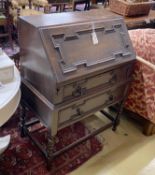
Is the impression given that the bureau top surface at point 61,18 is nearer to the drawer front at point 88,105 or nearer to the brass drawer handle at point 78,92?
the brass drawer handle at point 78,92

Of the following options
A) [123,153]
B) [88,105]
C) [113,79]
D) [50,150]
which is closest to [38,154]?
[50,150]

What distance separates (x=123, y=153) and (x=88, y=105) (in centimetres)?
63

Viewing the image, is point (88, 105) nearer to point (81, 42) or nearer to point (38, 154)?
point (81, 42)

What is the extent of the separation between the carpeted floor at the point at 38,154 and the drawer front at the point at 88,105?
42 cm

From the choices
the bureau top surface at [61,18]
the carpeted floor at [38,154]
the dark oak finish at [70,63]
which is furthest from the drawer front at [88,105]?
the bureau top surface at [61,18]

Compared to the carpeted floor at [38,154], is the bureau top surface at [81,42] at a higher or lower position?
higher

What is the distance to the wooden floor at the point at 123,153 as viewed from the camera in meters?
1.75

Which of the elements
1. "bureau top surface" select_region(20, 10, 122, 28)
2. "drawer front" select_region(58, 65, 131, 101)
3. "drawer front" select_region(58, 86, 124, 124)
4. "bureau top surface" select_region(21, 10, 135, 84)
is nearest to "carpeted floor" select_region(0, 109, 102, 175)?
"drawer front" select_region(58, 86, 124, 124)

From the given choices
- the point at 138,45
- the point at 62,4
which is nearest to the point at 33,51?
the point at 138,45

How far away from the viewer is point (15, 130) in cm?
195

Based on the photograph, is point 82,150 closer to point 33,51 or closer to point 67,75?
point 67,75

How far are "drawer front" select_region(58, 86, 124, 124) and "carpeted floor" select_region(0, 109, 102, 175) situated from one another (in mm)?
417

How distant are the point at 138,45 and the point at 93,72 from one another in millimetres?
799

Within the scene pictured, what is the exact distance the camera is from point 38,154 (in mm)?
1773
